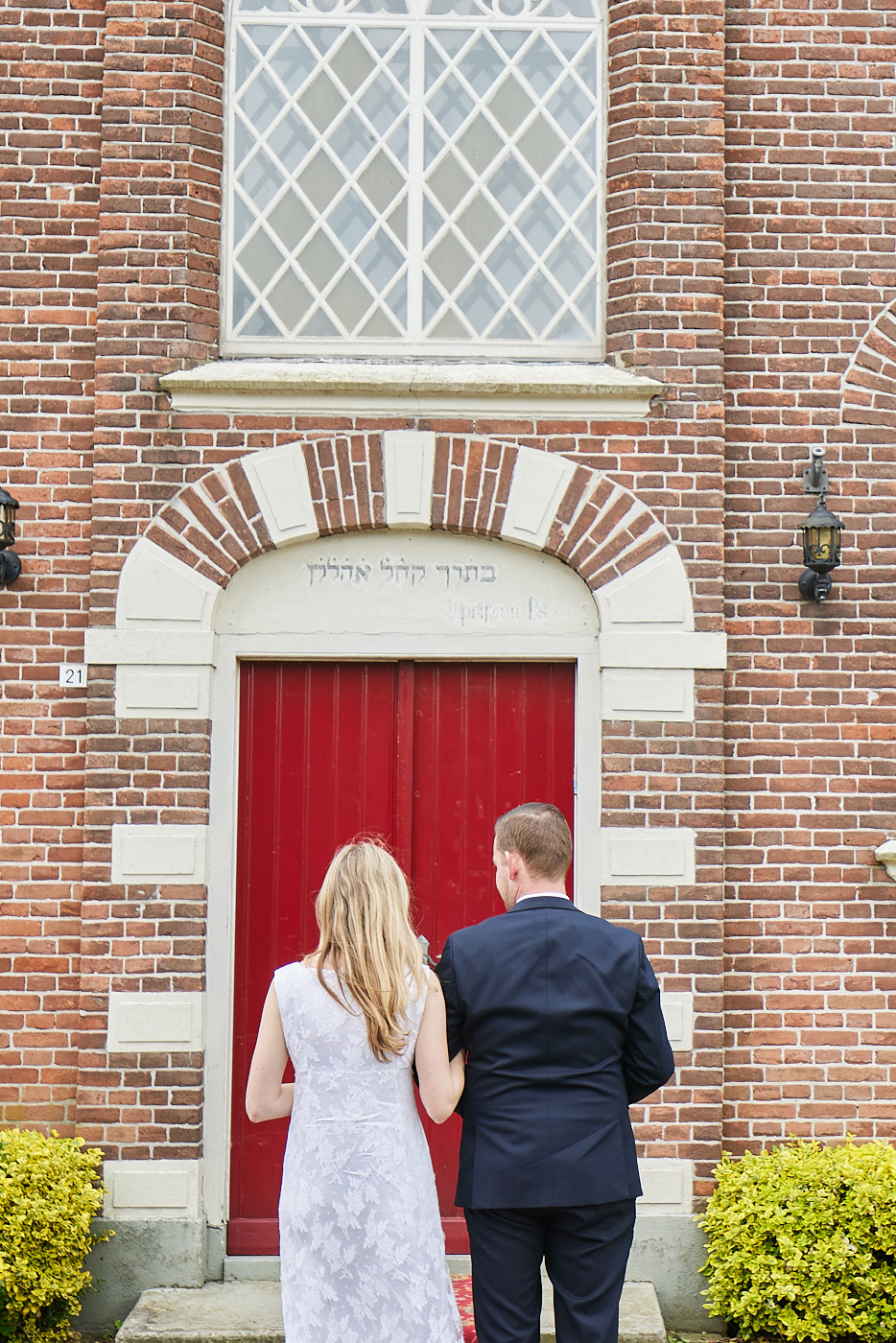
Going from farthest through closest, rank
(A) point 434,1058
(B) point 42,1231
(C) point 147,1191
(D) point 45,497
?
(D) point 45,497 → (C) point 147,1191 → (B) point 42,1231 → (A) point 434,1058

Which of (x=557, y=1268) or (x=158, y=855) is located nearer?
(x=557, y=1268)

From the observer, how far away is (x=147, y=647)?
540cm

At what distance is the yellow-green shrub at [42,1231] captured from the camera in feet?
15.1

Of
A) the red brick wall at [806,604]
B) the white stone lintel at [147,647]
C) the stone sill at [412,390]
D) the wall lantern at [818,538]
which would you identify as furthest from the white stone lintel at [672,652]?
the white stone lintel at [147,647]

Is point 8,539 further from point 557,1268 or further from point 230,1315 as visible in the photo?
point 557,1268

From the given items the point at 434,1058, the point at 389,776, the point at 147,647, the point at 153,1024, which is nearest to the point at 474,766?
the point at 389,776

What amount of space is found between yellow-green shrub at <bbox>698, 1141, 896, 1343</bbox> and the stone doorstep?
38cm

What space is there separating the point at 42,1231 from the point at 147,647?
237cm

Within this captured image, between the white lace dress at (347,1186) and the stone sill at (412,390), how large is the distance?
3165 mm

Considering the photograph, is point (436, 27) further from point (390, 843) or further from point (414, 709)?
point (390, 843)

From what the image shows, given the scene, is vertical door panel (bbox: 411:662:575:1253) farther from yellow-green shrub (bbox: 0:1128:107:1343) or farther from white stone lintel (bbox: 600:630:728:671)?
yellow-green shrub (bbox: 0:1128:107:1343)

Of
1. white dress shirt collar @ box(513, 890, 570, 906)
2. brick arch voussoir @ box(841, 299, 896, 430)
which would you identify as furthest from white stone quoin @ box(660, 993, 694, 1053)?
brick arch voussoir @ box(841, 299, 896, 430)

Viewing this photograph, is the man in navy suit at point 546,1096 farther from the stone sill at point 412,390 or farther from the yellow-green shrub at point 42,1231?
the stone sill at point 412,390

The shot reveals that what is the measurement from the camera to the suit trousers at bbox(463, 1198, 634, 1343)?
3117 mm
